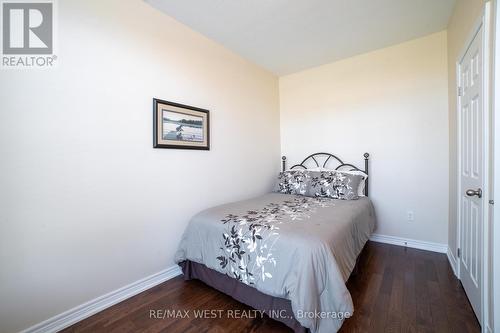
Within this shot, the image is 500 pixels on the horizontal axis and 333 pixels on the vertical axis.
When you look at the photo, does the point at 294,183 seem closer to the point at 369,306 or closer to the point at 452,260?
the point at 369,306

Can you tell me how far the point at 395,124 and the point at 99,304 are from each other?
3.57 m

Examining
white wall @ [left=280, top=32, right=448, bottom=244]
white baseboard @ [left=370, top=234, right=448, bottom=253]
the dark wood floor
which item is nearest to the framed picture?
the dark wood floor

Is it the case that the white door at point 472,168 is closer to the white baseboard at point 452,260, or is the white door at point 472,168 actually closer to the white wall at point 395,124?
the white baseboard at point 452,260

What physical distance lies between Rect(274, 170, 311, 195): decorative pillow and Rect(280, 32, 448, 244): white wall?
59 centimetres

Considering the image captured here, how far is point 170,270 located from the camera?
2.15 metres

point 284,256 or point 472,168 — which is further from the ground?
point 472,168

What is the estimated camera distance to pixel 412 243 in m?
2.69

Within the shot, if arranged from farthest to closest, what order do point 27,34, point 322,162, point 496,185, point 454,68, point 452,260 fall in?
point 322,162, point 452,260, point 454,68, point 27,34, point 496,185

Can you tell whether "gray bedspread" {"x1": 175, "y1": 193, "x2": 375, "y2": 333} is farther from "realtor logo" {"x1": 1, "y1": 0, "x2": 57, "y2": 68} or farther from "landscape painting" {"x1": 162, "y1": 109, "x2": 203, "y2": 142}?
"realtor logo" {"x1": 1, "y1": 0, "x2": 57, "y2": 68}

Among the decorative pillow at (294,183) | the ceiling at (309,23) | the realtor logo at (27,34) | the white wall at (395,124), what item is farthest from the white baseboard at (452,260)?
the realtor logo at (27,34)

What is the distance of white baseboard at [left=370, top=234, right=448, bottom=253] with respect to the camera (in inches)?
99.3

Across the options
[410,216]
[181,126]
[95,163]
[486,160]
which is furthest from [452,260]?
[95,163]

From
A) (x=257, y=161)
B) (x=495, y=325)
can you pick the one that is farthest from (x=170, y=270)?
(x=495, y=325)

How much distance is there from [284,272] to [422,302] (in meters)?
1.20
